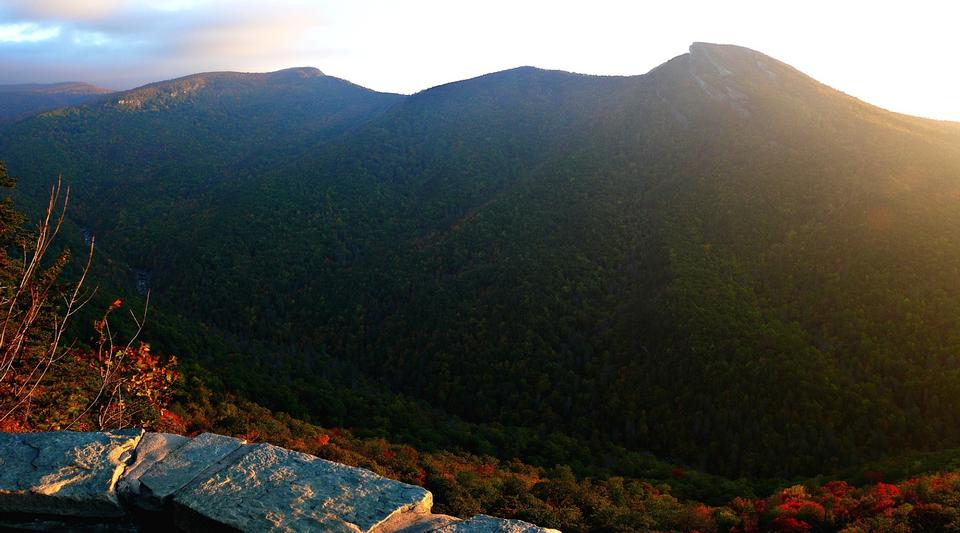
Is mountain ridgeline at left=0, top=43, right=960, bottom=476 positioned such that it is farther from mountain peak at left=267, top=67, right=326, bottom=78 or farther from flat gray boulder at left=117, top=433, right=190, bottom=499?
mountain peak at left=267, top=67, right=326, bottom=78

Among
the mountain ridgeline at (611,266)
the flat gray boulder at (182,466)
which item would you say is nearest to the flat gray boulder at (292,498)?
the flat gray boulder at (182,466)

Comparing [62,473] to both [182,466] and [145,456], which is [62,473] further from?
[182,466]

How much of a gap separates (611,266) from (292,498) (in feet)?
129

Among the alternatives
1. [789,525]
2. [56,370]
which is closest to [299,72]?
[56,370]

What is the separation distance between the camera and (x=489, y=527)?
350cm

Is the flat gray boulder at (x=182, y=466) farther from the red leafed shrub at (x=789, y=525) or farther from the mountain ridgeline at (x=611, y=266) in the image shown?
the mountain ridgeline at (x=611, y=266)

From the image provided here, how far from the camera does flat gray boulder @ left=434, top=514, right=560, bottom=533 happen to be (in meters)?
3.43

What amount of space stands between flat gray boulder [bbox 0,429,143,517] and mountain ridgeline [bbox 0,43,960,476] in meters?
20.9

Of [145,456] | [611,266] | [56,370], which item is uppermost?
[145,456]

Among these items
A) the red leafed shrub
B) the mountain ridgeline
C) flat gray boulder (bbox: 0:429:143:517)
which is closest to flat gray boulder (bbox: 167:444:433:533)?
flat gray boulder (bbox: 0:429:143:517)

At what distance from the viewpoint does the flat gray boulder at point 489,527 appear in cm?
343

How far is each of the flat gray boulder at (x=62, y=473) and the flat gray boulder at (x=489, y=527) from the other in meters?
2.39

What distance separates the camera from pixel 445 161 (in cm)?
7525

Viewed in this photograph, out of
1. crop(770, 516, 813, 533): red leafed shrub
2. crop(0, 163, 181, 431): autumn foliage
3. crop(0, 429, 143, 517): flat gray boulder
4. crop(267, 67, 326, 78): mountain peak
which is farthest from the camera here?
crop(267, 67, 326, 78): mountain peak
